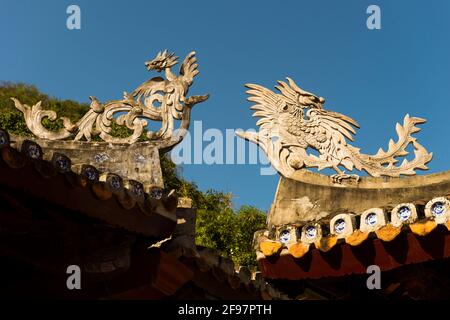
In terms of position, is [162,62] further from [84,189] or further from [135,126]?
[84,189]

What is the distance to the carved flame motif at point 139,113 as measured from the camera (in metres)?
9.09

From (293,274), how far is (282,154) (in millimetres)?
2572

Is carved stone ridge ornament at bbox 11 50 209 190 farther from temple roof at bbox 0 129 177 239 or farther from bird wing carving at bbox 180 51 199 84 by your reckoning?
temple roof at bbox 0 129 177 239

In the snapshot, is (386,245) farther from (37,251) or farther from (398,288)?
(37,251)

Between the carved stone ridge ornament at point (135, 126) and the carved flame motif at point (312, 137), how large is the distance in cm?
98

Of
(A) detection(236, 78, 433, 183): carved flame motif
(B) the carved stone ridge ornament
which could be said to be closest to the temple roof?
(B) the carved stone ridge ornament

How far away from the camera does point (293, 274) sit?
23.4ft

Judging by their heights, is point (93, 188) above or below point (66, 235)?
above

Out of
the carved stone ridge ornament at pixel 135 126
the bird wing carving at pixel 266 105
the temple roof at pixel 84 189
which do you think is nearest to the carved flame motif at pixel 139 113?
the carved stone ridge ornament at pixel 135 126

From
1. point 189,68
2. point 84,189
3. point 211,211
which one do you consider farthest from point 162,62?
point 211,211

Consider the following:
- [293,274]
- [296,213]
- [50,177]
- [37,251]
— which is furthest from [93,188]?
[296,213]

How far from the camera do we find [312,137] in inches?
379

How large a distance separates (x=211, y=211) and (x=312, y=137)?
11.8m
